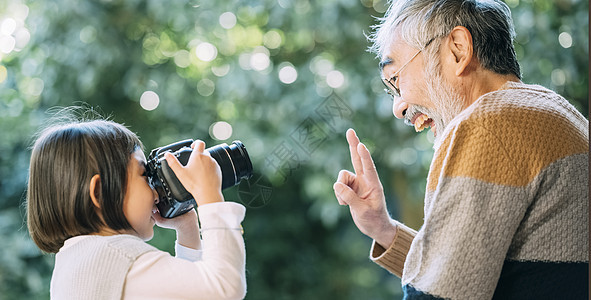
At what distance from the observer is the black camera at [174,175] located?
1.06 meters

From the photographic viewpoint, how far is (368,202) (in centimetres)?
128

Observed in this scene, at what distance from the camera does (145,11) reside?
248 centimetres

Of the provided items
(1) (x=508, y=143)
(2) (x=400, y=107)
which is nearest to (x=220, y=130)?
(2) (x=400, y=107)

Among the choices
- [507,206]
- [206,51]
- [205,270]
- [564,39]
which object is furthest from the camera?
[206,51]

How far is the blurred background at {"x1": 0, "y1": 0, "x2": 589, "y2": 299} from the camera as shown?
224 cm

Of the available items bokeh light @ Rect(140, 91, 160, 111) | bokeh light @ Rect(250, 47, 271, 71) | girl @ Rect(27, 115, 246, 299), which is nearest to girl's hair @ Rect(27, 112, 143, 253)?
girl @ Rect(27, 115, 246, 299)

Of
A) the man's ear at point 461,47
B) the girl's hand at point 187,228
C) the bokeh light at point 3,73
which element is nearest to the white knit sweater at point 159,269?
the girl's hand at point 187,228

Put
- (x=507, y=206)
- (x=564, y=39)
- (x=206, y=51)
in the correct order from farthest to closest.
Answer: (x=206, y=51)
(x=564, y=39)
(x=507, y=206)

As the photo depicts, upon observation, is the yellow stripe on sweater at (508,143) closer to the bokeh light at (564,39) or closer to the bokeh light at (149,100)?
the bokeh light at (564,39)

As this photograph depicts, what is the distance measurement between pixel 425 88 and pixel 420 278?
0.38 meters

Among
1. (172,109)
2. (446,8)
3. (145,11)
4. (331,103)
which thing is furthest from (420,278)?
(145,11)

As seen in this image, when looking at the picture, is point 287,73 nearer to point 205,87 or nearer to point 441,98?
point 205,87

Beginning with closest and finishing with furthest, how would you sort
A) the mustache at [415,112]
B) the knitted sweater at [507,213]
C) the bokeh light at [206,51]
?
the knitted sweater at [507,213], the mustache at [415,112], the bokeh light at [206,51]

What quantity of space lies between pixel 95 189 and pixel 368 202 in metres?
0.53
